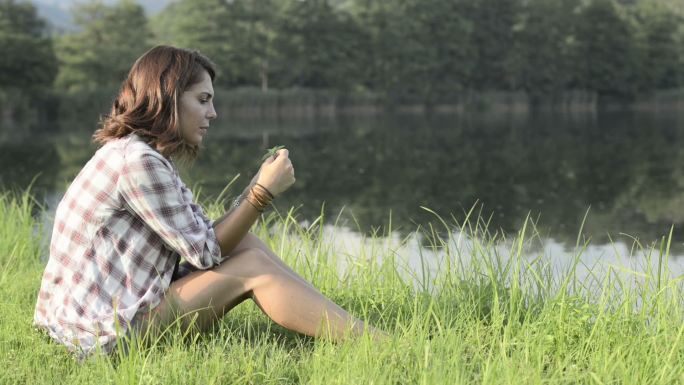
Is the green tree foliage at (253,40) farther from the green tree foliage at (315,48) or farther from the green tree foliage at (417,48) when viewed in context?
the green tree foliage at (417,48)

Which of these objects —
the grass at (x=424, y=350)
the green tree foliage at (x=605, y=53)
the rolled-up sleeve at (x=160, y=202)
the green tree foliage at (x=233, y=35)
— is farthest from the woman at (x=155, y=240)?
the green tree foliage at (x=605, y=53)

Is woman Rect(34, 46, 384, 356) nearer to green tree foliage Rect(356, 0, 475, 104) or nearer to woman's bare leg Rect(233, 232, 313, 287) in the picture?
woman's bare leg Rect(233, 232, 313, 287)

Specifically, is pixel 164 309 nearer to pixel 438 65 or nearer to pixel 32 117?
pixel 32 117

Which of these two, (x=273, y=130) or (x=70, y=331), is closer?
(x=70, y=331)

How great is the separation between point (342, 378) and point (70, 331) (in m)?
0.88

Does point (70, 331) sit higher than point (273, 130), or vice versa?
point (70, 331)

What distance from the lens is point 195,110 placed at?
8.35 ft

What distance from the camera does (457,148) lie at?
691 inches

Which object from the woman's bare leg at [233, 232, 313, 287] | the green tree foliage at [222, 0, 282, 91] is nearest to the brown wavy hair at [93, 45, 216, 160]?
the woman's bare leg at [233, 232, 313, 287]

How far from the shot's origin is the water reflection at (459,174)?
27.6 feet

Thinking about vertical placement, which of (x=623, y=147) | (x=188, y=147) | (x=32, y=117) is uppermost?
(x=188, y=147)

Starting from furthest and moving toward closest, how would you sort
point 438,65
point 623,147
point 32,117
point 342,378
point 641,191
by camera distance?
point 438,65 < point 32,117 < point 623,147 < point 641,191 < point 342,378

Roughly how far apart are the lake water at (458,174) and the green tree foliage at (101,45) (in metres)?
10.2

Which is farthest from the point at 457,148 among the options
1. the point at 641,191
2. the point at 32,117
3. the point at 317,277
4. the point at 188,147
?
the point at 32,117
